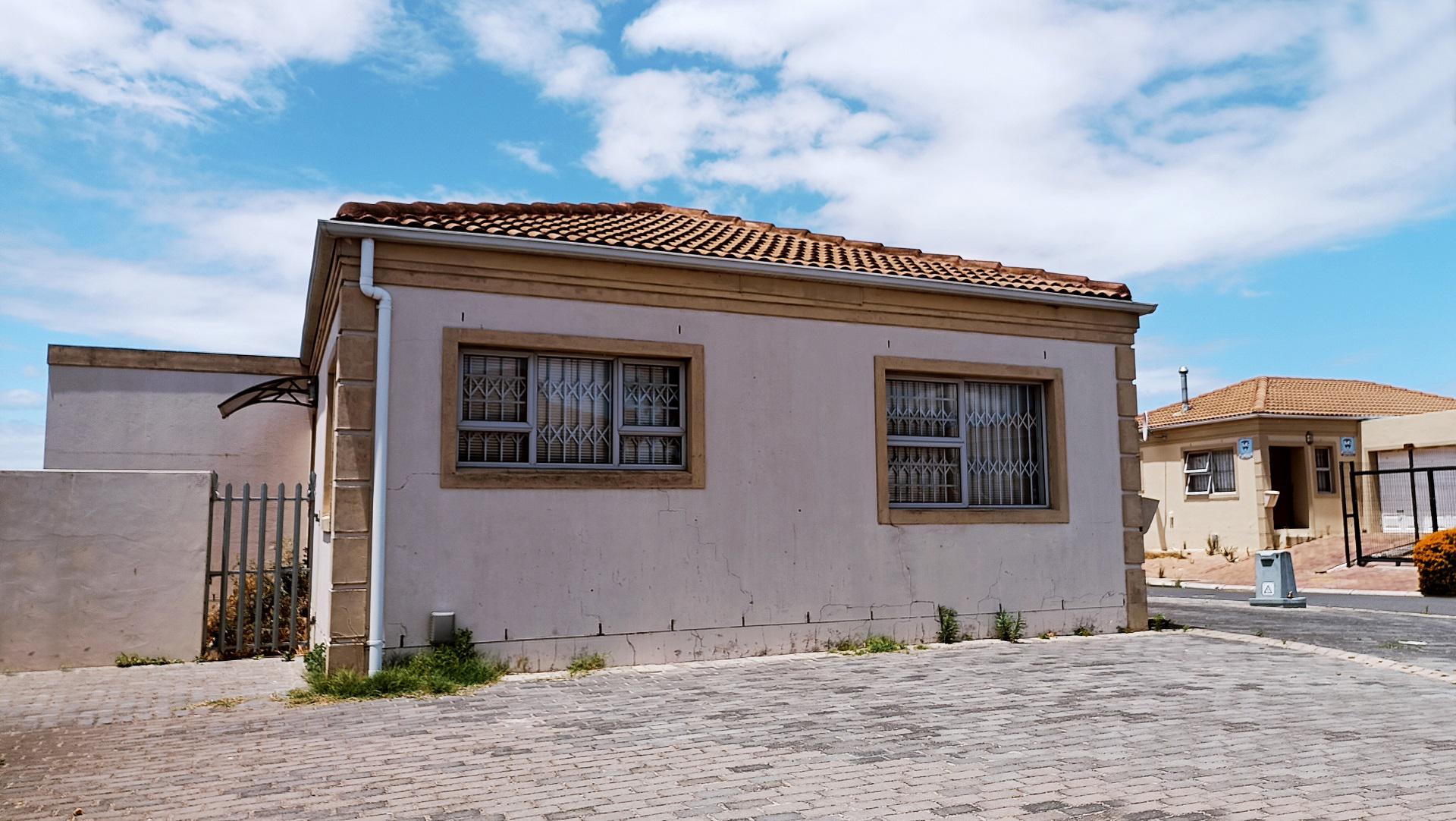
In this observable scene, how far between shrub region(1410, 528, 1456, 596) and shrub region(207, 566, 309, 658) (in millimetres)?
17179

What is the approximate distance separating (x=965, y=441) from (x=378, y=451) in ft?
19.4

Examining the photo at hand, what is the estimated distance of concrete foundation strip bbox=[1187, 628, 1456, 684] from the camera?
852 cm

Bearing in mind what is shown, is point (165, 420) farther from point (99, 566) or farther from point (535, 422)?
point (535, 422)

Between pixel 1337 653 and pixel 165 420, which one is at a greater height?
pixel 165 420

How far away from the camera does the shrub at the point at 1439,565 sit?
16.8 metres

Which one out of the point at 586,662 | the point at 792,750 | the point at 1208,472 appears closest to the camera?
the point at 792,750

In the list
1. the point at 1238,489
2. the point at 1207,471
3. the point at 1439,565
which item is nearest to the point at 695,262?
the point at 1439,565

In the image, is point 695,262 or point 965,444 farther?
point 965,444

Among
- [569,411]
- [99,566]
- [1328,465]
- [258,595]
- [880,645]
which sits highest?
[1328,465]

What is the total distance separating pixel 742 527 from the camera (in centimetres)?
945

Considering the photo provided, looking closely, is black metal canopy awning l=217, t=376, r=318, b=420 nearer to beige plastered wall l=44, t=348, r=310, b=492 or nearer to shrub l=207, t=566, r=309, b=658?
beige plastered wall l=44, t=348, r=310, b=492

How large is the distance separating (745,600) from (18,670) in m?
6.72

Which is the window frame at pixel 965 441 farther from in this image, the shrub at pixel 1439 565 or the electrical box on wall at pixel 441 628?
the shrub at pixel 1439 565

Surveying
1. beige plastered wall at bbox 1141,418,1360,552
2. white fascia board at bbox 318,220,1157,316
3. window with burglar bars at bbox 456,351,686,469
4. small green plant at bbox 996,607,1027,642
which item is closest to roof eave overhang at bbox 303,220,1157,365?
white fascia board at bbox 318,220,1157,316
